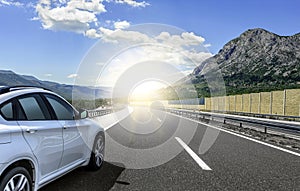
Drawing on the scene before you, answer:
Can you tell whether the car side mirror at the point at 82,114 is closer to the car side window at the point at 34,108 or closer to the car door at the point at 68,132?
the car door at the point at 68,132

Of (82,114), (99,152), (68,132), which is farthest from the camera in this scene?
(99,152)

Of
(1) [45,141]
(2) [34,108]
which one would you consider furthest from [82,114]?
(1) [45,141]

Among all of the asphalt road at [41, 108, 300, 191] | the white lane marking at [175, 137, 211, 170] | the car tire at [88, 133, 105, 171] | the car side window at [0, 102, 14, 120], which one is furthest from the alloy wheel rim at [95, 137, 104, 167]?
the car side window at [0, 102, 14, 120]

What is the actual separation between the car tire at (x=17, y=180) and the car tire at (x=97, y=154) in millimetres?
2300

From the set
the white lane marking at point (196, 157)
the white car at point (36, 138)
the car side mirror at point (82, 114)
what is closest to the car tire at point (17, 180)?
the white car at point (36, 138)

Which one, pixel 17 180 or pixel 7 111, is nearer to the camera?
pixel 17 180

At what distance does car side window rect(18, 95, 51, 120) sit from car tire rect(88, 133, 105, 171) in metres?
1.78

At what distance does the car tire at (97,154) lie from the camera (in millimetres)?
6242

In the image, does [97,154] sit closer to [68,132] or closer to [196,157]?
[68,132]

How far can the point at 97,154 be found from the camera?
6461 mm

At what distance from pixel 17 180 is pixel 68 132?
57.4 inches

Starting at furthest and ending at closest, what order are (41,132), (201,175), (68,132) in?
(201,175)
(68,132)
(41,132)

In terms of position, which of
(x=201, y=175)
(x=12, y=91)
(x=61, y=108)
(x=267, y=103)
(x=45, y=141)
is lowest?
(x=201, y=175)

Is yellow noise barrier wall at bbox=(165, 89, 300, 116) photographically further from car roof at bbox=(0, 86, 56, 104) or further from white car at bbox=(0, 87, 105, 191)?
car roof at bbox=(0, 86, 56, 104)
